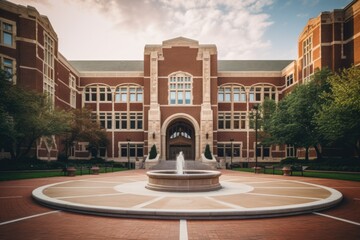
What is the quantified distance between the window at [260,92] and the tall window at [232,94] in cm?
134

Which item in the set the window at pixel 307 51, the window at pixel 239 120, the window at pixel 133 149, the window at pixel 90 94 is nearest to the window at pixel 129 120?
the window at pixel 133 149

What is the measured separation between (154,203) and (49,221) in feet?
11.7

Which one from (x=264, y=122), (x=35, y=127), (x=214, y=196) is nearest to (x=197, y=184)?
(x=214, y=196)

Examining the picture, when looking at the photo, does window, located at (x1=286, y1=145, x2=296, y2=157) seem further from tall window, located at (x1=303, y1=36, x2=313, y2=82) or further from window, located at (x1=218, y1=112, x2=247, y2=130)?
tall window, located at (x1=303, y1=36, x2=313, y2=82)

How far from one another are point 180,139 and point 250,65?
19.6 meters

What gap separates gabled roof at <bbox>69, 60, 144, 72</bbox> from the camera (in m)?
52.6

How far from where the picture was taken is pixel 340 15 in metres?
36.1

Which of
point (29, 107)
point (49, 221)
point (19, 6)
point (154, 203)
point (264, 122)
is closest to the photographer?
point (49, 221)

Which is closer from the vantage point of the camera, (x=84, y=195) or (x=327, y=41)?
(x=84, y=195)

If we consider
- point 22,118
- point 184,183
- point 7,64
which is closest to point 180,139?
point 22,118

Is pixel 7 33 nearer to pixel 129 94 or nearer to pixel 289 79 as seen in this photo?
pixel 129 94

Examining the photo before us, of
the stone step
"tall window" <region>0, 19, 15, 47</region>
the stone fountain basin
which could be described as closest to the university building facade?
"tall window" <region>0, 19, 15, 47</region>

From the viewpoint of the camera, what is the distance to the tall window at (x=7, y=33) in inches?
1235

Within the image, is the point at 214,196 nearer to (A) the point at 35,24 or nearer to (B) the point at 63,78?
(A) the point at 35,24
